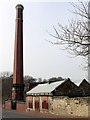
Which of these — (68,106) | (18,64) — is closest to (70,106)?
(68,106)

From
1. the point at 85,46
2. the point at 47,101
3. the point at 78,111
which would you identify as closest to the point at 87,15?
the point at 85,46

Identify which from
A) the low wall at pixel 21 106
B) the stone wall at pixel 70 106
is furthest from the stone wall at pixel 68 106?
the low wall at pixel 21 106

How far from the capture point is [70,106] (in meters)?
30.6

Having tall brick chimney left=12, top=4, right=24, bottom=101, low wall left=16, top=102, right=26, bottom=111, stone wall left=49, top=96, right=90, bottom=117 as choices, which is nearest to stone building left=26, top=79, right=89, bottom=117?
stone wall left=49, top=96, right=90, bottom=117

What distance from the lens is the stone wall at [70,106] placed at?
90.4 feet

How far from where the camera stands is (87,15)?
1355 cm

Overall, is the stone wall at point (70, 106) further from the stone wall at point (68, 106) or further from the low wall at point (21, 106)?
the low wall at point (21, 106)

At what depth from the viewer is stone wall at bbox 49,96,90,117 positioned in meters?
27.6

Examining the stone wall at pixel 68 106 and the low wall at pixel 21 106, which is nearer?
the stone wall at pixel 68 106

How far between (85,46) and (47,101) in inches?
997

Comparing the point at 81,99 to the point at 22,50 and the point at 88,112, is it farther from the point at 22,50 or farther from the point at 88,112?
the point at 22,50

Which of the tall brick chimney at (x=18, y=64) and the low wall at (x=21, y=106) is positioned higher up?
the tall brick chimney at (x=18, y=64)

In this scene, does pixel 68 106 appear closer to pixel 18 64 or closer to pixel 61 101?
pixel 61 101

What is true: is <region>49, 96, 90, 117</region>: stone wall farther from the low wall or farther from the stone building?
the low wall
